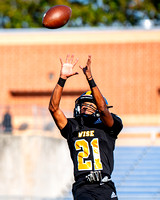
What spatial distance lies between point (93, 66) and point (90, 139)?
46.5 ft

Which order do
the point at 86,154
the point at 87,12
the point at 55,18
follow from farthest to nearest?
1. the point at 87,12
2. the point at 55,18
3. the point at 86,154

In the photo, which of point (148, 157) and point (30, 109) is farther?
point (148, 157)

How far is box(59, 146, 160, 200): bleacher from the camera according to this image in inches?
417

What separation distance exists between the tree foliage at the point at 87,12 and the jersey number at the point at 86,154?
23452 mm

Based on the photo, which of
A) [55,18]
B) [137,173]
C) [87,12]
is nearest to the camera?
[55,18]

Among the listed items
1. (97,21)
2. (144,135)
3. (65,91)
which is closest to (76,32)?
(65,91)

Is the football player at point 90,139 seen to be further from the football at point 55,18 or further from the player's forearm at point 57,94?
the football at point 55,18

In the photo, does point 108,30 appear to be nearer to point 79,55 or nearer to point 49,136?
point 79,55

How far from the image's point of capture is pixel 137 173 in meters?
11.5

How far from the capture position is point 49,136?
1133 cm

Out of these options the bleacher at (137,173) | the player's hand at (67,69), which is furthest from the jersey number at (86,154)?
the bleacher at (137,173)

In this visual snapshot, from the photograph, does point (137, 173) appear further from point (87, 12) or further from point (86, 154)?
point (87, 12)

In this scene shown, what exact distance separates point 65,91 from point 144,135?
3.88m

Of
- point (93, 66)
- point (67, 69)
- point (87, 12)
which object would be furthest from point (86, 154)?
point (87, 12)
